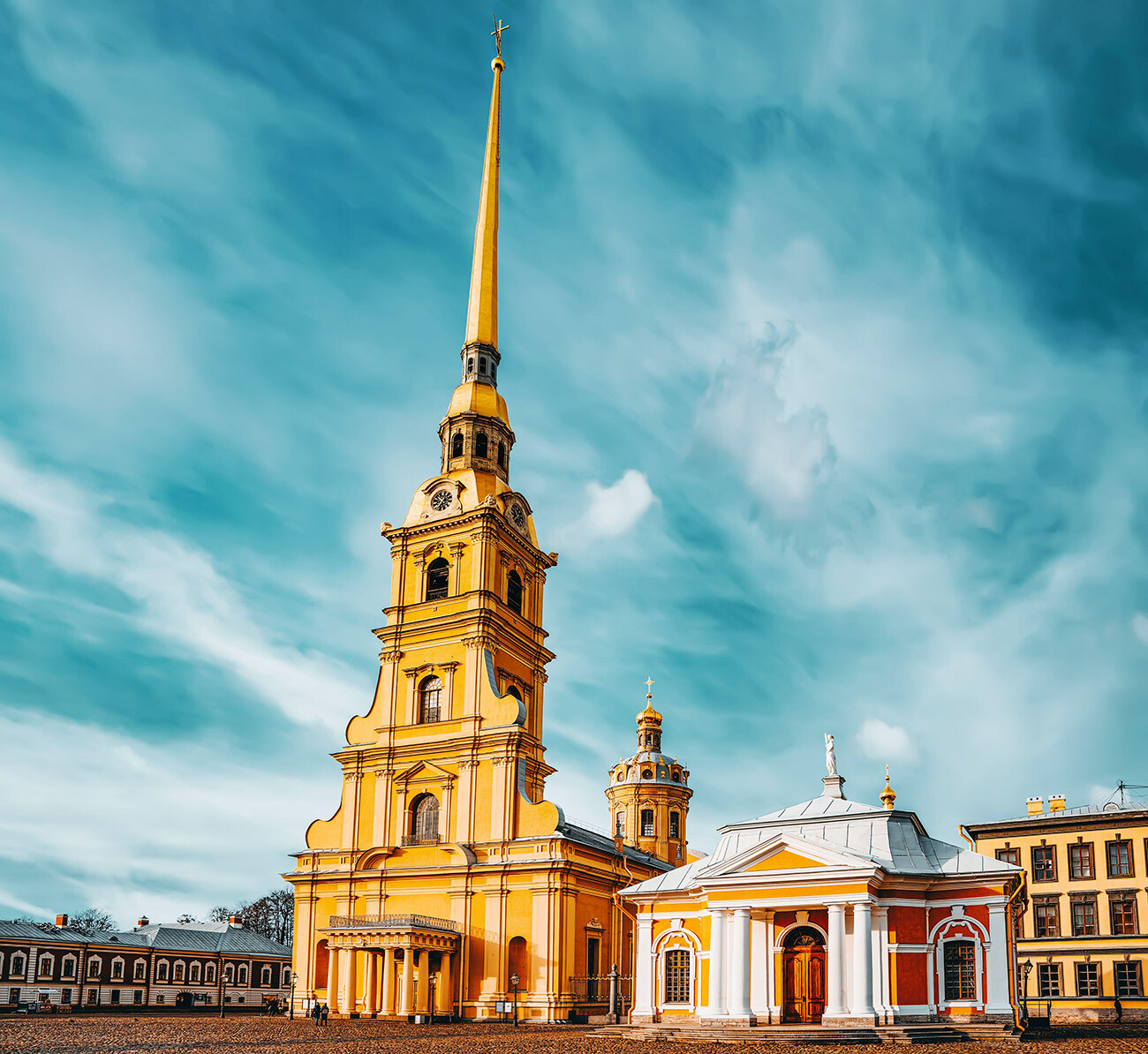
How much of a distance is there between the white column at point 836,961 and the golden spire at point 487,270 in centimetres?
3705

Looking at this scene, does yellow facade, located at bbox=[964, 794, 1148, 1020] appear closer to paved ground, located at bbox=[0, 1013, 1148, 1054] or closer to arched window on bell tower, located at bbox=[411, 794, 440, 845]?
paved ground, located at bbox=[0, 1013, 1148, 1054]

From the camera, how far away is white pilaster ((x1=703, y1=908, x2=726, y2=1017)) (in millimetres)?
30750

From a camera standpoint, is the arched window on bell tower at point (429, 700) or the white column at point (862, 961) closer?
the white column at point (862, 961)

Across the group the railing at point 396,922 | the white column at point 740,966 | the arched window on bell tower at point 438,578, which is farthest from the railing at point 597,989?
the arched window on bell tower at point 438,578

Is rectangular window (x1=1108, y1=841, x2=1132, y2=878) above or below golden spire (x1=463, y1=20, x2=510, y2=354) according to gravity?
below

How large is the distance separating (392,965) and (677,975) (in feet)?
49.1

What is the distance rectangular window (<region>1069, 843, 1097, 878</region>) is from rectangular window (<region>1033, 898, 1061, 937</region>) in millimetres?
1697

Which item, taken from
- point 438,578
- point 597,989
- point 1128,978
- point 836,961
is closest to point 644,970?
point 836,961

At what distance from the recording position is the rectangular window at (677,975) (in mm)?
32656

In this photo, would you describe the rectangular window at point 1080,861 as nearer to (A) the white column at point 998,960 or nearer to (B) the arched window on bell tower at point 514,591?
(A) the white column at point 998,960

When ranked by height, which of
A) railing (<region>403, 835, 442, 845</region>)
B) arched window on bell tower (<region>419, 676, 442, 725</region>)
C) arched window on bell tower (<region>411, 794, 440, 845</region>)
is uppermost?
arched window on bell tower (<region>419, 676, 442, 725</region>)

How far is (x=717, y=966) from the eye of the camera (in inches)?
1219

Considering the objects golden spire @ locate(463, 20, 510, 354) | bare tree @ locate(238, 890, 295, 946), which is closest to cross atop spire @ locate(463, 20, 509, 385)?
golden spire @ locate(463, 20, 510, 354)

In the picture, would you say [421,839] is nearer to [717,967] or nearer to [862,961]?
[717,967]
